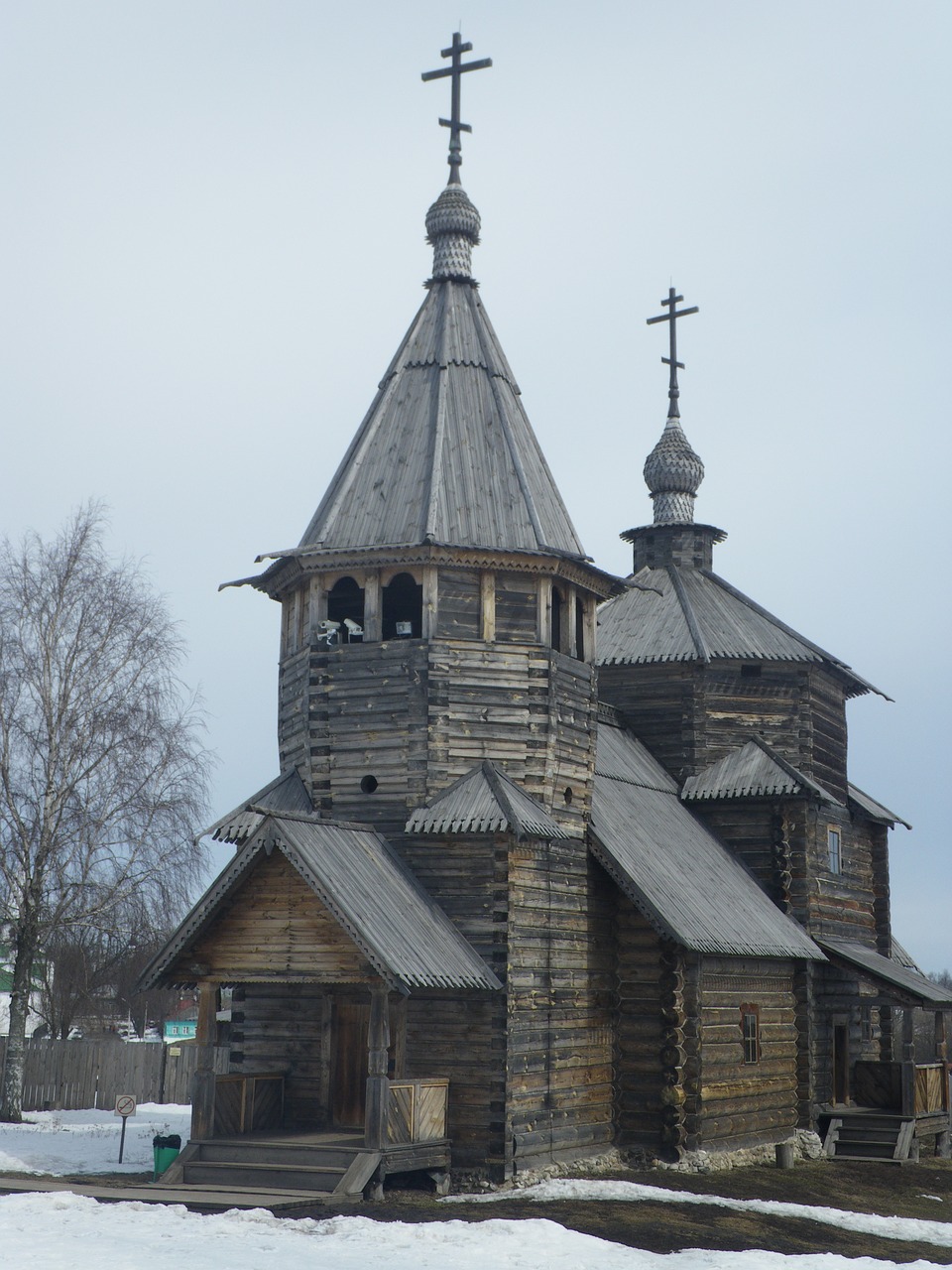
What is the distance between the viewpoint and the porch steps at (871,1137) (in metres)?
25.1

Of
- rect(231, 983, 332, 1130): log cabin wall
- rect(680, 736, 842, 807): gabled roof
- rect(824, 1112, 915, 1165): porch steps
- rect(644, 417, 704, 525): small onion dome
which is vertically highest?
rect(644, 417, 704, 525): small onion dome

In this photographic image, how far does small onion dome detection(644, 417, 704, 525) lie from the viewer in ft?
110

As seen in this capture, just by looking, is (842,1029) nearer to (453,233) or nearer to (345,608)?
(345,608)

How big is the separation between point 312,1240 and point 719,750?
16.1 m

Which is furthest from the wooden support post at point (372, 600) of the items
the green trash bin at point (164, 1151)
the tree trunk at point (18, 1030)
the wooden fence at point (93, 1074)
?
the wooden fence at point (93, 1074)

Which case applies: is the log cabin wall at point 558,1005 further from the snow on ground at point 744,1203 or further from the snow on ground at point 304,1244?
the snow on ground at point 304,1244

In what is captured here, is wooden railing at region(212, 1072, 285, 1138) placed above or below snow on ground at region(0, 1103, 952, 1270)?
above

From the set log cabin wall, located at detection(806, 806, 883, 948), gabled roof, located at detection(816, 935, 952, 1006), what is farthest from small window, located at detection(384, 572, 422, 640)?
gabled roof, located at detection(816, 935, 952, 1006)

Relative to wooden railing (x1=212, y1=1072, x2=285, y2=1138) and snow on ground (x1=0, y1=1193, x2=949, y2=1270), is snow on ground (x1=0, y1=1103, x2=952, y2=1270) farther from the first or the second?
wooden railing (x1=212, y1=1072, x2=285, y2=1138)

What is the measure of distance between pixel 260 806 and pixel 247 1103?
4.09 meters

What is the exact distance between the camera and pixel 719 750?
28.8 metres

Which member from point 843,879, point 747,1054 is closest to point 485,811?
point 747,1054

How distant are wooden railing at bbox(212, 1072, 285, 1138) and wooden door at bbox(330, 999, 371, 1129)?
0.81 metres

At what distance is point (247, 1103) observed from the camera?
20.4m
